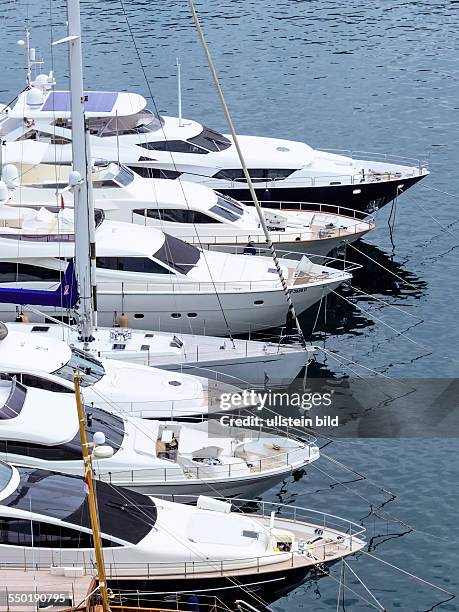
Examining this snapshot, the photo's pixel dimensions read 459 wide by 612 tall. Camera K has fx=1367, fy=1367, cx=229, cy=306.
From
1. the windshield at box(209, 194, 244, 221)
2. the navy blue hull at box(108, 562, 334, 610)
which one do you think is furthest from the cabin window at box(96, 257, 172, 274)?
the navy blue hull at box(108, 562, 334, 610)

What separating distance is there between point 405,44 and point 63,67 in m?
16.2

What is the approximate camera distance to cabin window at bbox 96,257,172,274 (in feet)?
118

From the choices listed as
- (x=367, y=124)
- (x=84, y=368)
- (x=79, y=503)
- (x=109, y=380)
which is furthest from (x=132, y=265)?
(x=367, y=124)

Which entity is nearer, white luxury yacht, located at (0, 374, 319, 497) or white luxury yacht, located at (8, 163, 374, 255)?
white luxury yacht, located at (0, 374, 319, 497)

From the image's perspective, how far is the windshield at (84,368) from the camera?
29625 mm

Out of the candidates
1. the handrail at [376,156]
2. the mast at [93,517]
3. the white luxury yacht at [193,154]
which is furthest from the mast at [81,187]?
the handrail at [376,156]

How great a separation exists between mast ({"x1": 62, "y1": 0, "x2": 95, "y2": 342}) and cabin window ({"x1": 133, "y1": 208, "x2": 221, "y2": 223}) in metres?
6.40

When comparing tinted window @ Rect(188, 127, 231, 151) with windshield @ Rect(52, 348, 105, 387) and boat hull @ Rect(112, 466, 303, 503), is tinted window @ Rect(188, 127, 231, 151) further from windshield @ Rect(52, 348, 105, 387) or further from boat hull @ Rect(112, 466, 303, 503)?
boat hull @ Rect(112, 466, 303, 503)

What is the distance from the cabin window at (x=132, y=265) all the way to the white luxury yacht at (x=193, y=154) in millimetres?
6659

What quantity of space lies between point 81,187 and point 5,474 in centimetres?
900

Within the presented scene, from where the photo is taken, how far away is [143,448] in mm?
28266

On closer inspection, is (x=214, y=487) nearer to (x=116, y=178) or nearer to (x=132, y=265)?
(x=132, y=265)

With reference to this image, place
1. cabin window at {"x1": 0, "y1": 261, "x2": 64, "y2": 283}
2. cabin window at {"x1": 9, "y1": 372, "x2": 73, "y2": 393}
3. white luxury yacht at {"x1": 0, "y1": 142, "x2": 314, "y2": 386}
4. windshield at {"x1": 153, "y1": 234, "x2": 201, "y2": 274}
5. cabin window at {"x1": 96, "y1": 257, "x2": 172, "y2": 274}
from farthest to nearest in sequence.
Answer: windshield at {"x1": 153, "y1": 234, "x2": 201, "y2": 274}
cabin window at {"x1": 96, "y1": 257, "x2": 172, "y2": 274}
cabin window at {"x1": 0, "y1": 261, "x2": 64, "y2": 283}
white luxury yacht at {"x1": 0, "y1": 142, "x2": 314, "y2": 386}
cabin window at {"x1": 9, "y1": 372, "x2": 73, "y2": 393}

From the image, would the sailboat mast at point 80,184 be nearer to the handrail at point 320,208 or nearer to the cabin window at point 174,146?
the handrail at point 320,208
